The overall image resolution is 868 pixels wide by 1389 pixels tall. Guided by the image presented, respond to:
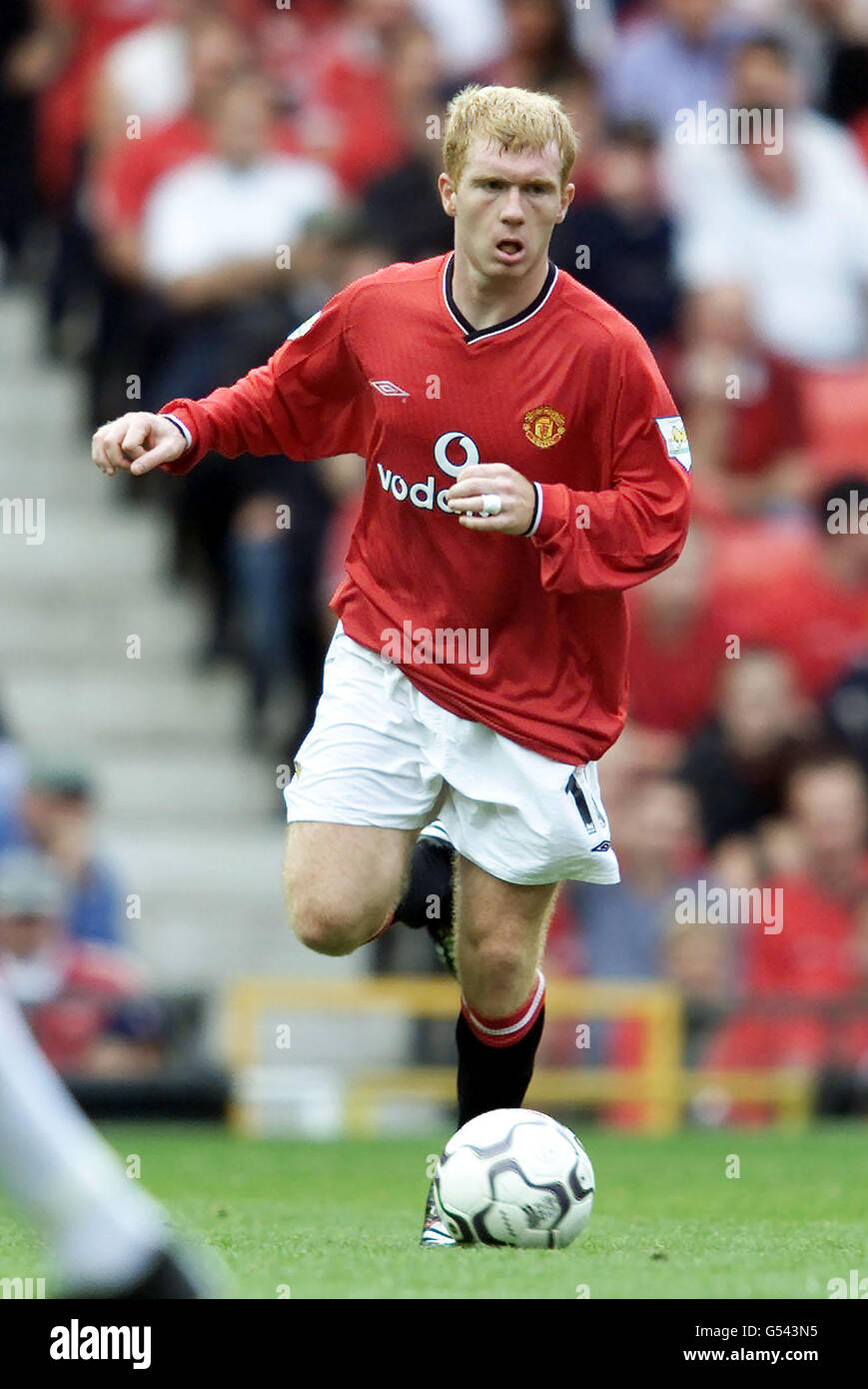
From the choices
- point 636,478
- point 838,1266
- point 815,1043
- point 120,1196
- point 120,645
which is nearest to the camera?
point 120,1196

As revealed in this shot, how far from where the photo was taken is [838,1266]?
5.46 metres

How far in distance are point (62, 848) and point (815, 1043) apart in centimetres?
288

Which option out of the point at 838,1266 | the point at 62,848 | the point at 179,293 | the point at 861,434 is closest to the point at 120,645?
the point at 179,293

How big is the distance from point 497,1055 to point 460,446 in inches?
56.4

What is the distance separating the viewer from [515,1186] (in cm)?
564

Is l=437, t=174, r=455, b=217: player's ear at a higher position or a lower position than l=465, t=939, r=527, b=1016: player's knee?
higher

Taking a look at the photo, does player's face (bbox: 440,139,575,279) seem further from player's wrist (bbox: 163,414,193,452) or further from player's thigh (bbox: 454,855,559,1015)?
player's thigh (bbox: 454,855,559,1015)

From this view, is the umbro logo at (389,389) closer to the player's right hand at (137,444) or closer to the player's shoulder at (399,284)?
the player's shoulder at (399,284)

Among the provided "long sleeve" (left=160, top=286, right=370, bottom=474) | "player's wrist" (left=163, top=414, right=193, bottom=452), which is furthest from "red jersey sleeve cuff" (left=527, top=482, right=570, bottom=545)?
"player's wrist" (left=163, top=414, right=193, bottom=452)

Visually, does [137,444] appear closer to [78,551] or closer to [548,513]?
[548,513]

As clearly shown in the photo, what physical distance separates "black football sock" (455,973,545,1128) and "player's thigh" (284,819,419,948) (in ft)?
1.30

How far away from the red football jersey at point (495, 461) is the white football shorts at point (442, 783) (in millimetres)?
56

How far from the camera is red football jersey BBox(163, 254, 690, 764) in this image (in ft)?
19.4

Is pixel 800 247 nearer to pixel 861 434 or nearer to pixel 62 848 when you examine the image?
pixel 861 434
